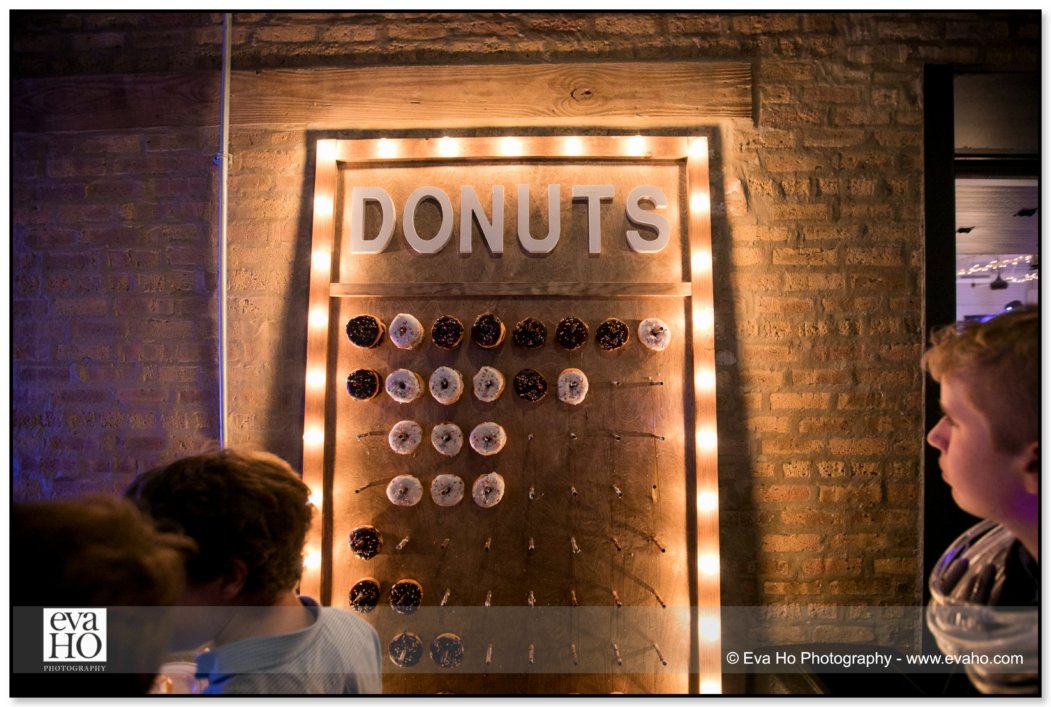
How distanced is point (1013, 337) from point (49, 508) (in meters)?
2.59

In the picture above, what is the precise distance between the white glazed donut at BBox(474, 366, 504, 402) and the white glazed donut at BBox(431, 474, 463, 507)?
0.36 m

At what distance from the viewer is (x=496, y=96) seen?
2371 mm

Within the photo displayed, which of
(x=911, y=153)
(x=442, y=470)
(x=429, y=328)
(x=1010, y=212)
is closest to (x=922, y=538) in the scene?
(x=1010, y=212)

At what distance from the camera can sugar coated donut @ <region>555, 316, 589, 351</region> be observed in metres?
2.28

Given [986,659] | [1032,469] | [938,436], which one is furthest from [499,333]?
[986,659]

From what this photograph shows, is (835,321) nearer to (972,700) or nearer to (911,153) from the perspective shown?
(911,153)

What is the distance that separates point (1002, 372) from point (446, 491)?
1.89 m

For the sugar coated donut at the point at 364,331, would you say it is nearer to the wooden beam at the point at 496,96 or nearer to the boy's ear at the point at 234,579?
the wooden beam at the point at 496,96

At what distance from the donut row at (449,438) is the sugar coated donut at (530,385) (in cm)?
18

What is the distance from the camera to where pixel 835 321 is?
2.31 m

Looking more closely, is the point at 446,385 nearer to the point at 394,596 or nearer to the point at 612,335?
the point at 612,335

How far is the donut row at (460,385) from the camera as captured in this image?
2273 mm

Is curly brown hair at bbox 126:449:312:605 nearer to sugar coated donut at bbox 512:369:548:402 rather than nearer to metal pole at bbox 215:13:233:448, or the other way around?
metal pole at bbox 215:13:233:448

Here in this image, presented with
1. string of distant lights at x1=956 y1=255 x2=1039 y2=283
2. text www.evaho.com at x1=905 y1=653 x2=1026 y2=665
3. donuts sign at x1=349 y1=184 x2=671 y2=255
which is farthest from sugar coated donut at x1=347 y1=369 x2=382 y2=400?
string of distant lights at x1=956 y1=255 x2=1039 y2=283
